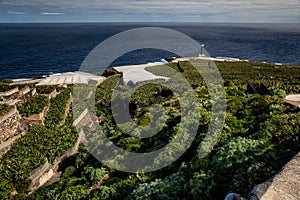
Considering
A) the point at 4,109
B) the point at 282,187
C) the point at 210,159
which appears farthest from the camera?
the point at 4,109

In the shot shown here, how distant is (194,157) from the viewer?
10.6 meters

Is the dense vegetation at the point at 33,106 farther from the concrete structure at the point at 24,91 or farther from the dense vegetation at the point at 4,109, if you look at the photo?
the concrete structure at the point at 24,91

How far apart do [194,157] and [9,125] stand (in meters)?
12.7

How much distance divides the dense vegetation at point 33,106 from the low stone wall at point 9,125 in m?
1.29

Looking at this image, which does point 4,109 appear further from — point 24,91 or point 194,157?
point 194,157

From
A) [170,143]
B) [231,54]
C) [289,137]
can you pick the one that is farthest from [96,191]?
[231,54]

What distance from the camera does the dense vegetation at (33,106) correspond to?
19253 millimetres

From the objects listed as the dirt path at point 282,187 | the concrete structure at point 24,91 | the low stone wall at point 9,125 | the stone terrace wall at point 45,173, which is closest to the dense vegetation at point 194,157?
the stone terrace wall at point 45,173

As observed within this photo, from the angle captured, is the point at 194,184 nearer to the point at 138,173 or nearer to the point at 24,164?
the point at 138,173

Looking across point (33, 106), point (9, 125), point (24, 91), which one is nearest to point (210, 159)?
point (9, 125)

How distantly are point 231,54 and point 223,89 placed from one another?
72275 millimetres

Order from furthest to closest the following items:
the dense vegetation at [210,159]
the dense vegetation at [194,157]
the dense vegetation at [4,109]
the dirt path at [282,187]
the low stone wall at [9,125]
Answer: the dense vegetation at [4,109], the low stone wall at [9,125], the dense vegetation at [194,157], the dense vegetation at [210,159], the dirt path at [282,187]

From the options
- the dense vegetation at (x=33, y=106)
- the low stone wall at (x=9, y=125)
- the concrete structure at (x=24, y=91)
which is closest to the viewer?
the low stone wall at (x=9, y=125)

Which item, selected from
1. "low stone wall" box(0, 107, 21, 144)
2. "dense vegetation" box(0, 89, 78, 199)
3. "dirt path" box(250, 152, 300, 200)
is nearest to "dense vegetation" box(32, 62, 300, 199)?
"dirt path" box(250, 152, 300, 200)
